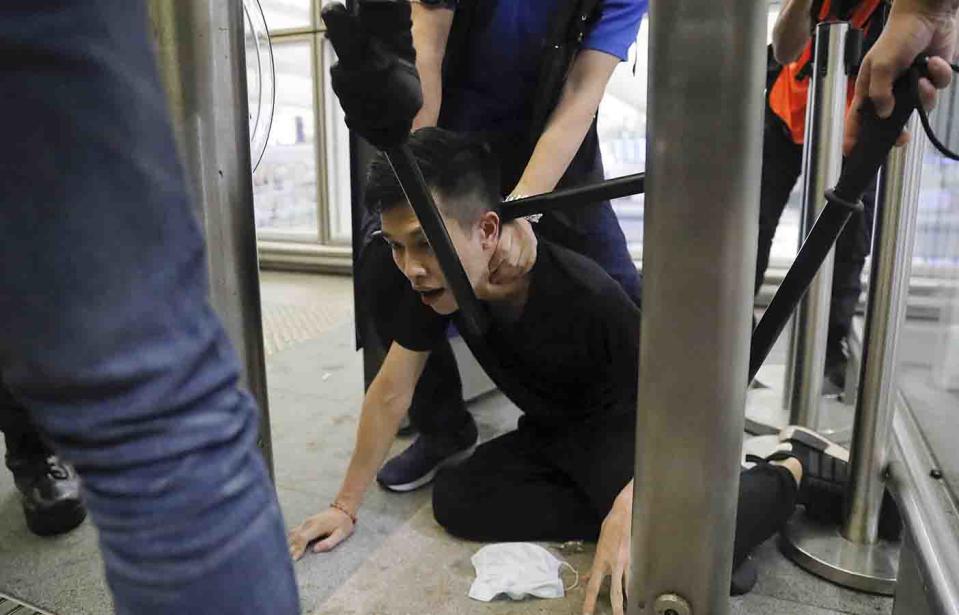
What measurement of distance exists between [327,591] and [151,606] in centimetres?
60

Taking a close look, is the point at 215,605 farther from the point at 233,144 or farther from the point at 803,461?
the point at 803,461

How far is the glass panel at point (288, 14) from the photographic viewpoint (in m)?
3.12

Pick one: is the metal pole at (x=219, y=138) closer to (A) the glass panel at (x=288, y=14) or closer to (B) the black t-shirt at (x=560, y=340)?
(B) the black t-shirt at (x=560, y=340)

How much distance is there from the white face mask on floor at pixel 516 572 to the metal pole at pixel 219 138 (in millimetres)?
347

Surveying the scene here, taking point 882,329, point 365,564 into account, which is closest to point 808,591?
point 882,329

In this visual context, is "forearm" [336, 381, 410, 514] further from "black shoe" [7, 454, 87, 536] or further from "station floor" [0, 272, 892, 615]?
"black shoe" [7, 454, 87, 536]

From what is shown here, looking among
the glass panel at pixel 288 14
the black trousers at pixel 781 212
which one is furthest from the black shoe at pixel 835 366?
the glass panel at pixel 288 14

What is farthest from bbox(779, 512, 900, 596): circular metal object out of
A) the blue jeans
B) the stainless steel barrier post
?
the blue jeans

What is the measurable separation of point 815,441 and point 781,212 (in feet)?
2.08

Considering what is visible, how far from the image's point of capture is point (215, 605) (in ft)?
1.05

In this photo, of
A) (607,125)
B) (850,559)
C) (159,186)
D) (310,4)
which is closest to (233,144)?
(159,186)

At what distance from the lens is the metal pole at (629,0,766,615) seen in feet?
1.28

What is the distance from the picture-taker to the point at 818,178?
1.12 m

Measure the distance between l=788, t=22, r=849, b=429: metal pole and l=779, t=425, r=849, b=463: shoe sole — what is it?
141 mm
